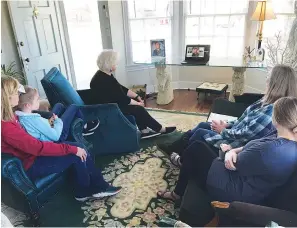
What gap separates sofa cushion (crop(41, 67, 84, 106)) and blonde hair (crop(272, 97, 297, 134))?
1719 millimetres

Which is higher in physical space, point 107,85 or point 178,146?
point 107,85

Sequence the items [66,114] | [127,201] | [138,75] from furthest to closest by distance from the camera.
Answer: [138,75] → [66,114] → [127,201]

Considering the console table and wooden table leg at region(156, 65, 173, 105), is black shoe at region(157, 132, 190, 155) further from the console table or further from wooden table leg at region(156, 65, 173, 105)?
wooden table leg at region(156, 65, 173, 105)

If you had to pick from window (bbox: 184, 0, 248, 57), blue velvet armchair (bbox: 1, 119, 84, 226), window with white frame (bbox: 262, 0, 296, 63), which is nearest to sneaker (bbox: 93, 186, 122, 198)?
blue velvet armchair (bbox: 1, 119, 84, 226)

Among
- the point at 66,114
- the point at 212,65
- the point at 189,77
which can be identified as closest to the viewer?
the point at 66,114

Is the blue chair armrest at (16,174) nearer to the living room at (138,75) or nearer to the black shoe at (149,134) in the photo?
the living room at (138,75)

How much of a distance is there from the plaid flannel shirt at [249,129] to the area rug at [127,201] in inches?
22.6

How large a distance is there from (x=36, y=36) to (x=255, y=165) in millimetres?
3187

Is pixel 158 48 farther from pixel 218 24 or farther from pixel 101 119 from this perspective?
pixel 101 119

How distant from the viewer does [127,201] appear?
77.2 inches

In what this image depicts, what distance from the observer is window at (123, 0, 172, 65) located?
402cm

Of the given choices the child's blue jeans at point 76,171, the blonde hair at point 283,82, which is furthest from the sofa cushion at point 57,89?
the blonde hair at point 283,82

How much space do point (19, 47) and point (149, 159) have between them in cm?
218

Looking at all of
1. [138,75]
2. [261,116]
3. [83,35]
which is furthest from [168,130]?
[83,35]
